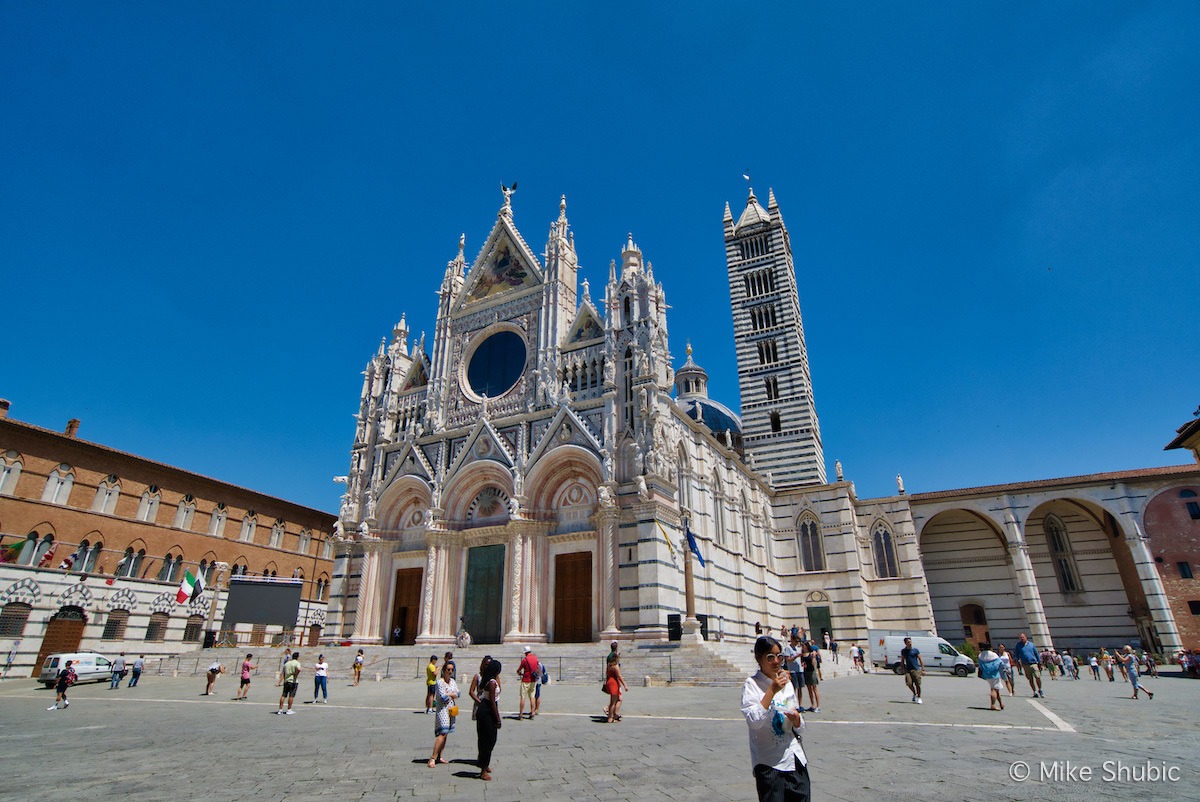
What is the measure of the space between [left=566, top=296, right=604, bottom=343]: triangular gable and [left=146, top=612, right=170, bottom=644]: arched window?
985 inches

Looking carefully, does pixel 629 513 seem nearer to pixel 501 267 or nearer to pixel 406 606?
pixel 406 606

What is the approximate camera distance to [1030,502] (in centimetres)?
3428

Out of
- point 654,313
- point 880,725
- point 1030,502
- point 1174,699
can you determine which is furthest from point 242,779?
point 1030,502

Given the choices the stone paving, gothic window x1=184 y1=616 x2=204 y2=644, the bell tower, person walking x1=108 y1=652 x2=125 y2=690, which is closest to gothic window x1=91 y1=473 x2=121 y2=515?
gothic window x1=184 y1=616 x2=204 y2=644

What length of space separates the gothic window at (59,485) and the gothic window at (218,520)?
22.5ft

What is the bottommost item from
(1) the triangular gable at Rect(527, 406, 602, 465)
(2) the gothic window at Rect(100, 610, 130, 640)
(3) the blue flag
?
(2) the gothic window at Rect(100, 610, 130, 640)

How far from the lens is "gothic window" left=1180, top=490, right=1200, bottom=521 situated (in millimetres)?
30500

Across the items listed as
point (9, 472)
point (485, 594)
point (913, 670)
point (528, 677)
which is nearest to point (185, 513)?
point (9, 472)

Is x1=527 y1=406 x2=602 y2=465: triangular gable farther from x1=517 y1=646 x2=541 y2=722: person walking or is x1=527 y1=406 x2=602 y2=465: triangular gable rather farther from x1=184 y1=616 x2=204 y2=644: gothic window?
x1=184 y1=616 x2=204 y2=644: gothic window

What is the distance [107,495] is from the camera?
29.9 meters

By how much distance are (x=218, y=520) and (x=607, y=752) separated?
34083 mm

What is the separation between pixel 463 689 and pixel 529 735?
8.48 meters

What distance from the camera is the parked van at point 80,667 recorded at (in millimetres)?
22759

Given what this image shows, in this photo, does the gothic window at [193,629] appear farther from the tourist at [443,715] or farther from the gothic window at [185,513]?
the tourist at [443,715]
